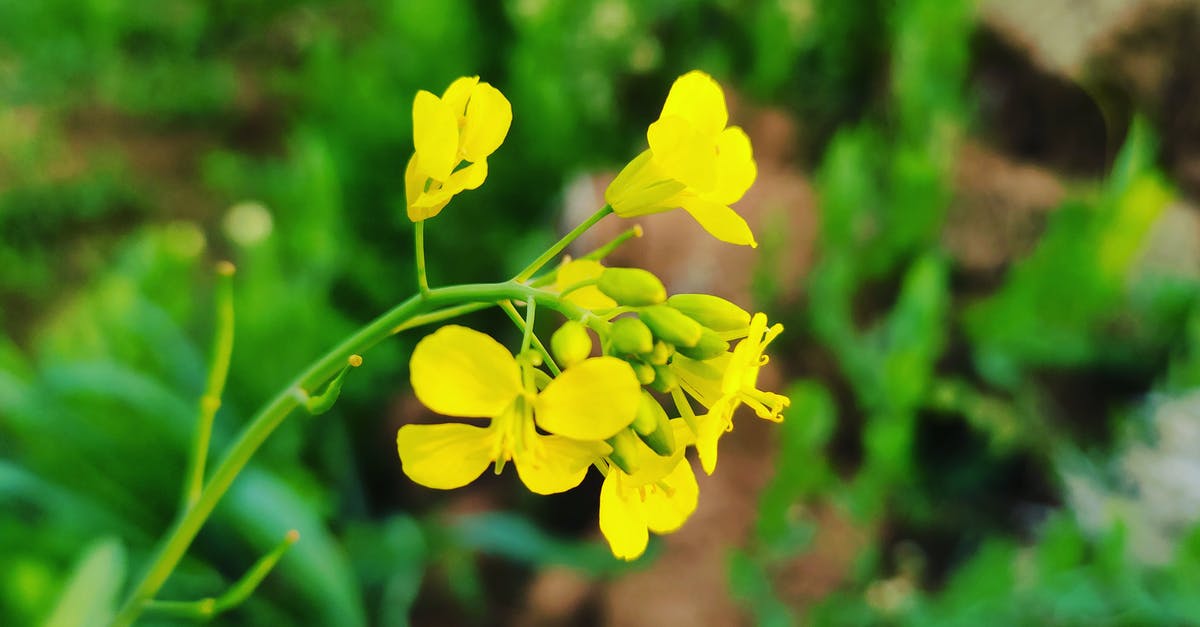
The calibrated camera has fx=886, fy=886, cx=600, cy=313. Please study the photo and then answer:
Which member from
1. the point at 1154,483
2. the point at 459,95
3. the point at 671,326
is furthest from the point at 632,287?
the point at 1154,483

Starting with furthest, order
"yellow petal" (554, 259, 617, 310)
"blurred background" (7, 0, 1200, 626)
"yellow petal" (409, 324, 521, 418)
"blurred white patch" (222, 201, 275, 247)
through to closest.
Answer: "blurred white patch" (222, 201, 275, 247) < "blurred background" (7, 0, 1200, 626) < "yellow petal" (554, 259, 617, 310) < "yellow petal" (409, 324, 521, 418)

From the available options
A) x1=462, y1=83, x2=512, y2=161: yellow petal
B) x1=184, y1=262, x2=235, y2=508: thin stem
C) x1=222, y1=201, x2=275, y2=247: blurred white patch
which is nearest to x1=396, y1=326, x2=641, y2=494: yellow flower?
x1=462, y1=83, x2=512, y2=161: yellow petal

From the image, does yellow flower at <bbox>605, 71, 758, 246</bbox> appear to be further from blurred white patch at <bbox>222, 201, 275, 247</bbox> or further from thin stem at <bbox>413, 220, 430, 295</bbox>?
blurred white patch at <bbox>222, 201, 275, 247</bbox>

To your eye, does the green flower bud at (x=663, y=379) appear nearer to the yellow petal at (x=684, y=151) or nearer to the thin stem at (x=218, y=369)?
the yellow petal at (x=684, y=151)

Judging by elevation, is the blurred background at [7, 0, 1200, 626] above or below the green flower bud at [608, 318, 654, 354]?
above

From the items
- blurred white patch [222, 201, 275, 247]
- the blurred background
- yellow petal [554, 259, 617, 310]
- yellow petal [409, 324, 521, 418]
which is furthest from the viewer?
blurred white patch [222, 201, 275, 247]

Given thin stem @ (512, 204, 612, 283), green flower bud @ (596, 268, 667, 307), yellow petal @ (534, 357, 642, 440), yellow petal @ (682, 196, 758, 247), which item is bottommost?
yellow petal @ (534, 357, 642, 440)
